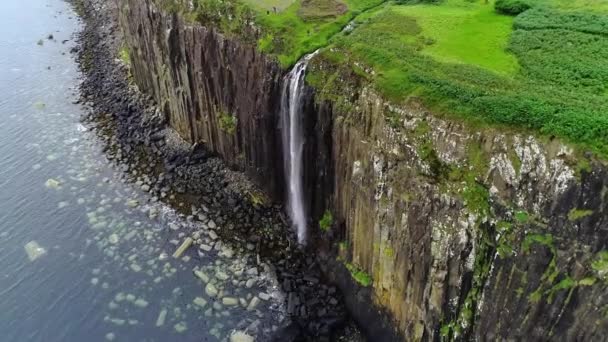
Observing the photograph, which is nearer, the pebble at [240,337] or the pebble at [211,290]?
the pebble at [240,337]

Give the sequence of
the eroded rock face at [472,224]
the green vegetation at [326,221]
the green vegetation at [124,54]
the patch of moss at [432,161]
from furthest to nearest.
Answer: the green vegetation at [124,54] → the green vegetation at [326,221] → the patch of moss at [432,161] → the eroded rock face at [472,224]

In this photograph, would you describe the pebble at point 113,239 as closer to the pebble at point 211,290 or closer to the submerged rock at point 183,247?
the submerged rock at point 183,247

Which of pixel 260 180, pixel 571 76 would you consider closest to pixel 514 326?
pixel 571 76

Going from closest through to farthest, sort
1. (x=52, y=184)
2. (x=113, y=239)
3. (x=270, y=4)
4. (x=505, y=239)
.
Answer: (x=505, y=239)
(x=113, y=239)
(x=270, y=4)
(x=52, y=184)

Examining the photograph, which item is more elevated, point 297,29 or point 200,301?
point 297,29

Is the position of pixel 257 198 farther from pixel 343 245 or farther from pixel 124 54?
pixel 124 54

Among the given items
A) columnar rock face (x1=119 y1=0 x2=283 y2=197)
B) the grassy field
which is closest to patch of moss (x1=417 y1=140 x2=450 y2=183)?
the grassy field

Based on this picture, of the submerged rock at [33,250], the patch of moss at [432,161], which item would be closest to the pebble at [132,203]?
the submerged rock at [33,250]

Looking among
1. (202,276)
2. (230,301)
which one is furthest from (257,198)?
(230,301)
